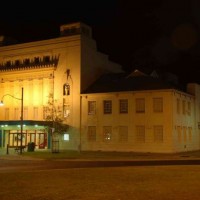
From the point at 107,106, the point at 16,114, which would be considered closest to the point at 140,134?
the point at 107,106

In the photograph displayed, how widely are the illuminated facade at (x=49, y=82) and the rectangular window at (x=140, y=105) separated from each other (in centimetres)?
855

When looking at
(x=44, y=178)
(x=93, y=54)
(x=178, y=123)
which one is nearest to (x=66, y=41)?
(x=93, y=54)

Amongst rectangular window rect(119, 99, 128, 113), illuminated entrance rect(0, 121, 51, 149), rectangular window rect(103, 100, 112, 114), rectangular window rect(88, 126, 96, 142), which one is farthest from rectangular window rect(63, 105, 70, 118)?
rectangular window rect(119, 99, 128, 113)

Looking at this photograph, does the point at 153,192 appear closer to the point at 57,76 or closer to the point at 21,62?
the point at 57,76

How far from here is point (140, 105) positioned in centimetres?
5266

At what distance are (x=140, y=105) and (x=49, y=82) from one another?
14.6m

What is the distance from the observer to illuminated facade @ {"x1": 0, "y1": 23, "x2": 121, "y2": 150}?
5741cm

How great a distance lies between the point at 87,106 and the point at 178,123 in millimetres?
12164

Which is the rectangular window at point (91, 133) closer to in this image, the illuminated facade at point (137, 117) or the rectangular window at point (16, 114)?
the illuminated facade at point (137, 117)

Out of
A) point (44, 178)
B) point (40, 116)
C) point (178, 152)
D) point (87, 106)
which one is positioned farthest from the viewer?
point (40, 116)

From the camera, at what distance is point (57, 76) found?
59.7 meters

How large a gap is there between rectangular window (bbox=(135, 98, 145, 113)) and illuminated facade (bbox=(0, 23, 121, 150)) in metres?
8.55

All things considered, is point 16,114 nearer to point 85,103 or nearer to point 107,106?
point 85,103

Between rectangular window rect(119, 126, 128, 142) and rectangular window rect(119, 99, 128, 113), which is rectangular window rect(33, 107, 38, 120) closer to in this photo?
rectangular window rect(119, 99, 128, 113)
